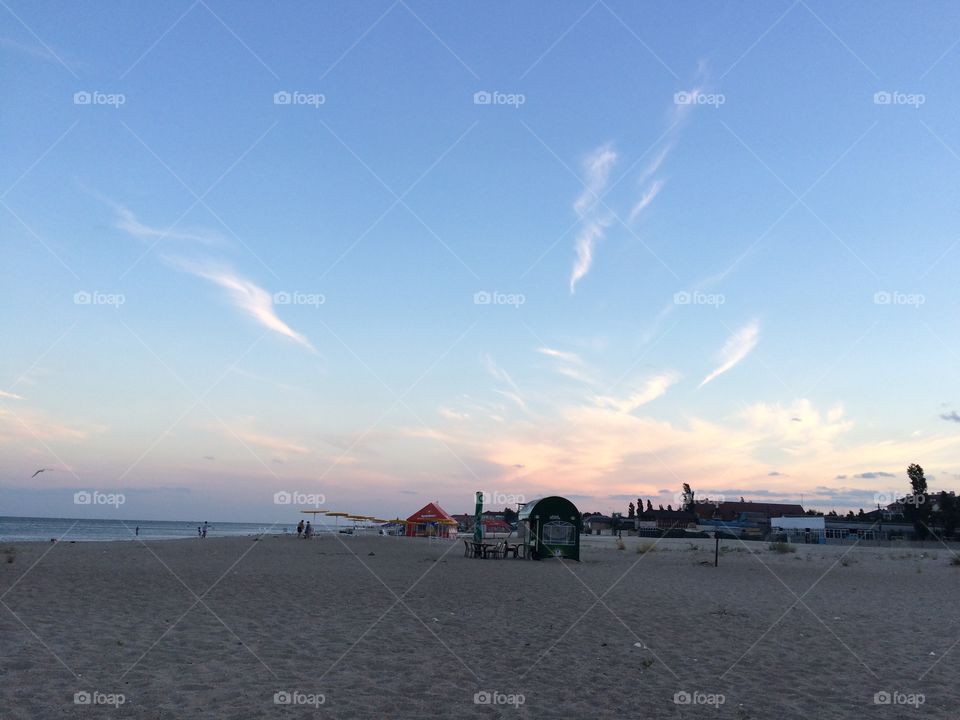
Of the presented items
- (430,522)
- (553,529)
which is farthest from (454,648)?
(430,522)

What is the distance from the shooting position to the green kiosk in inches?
1131

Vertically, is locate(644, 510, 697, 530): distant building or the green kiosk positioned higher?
the green kiosk

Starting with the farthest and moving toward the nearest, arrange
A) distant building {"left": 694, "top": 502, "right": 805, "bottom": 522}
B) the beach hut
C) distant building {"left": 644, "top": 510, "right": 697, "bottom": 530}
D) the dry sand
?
distant building {"left": 694, "top": 502, "right": 805, "bottom": 522}
distant building {"left": 644, "top": 510, "right": 697, "bottom": 530}
the beach hut
the dry sand

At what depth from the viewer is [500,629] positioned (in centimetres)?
1166

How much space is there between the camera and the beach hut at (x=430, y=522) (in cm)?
5447

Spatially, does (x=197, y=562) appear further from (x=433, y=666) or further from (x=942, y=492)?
(x=942, y=492)

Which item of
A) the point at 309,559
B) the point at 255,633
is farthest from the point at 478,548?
the point at 255,633

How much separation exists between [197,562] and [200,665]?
16.7 metres

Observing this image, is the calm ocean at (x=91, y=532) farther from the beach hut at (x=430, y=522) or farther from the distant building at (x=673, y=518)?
the distant building at (x=673, y=518)

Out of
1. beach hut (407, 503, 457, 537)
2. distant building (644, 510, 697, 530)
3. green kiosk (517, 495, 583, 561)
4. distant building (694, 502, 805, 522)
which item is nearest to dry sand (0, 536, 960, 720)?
green kiosk (517, 495, 583, 561)

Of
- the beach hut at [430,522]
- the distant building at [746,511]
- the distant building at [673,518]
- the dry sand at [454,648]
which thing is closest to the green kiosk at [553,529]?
the dry sand at [454,648]

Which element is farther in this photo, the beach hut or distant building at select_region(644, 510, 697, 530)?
distant building at select_region(644, 510, 697, 530)

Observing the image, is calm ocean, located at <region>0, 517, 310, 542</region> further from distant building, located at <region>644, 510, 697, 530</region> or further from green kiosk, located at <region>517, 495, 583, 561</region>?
distant building, located at <region>644, 510, 697, 530</region>

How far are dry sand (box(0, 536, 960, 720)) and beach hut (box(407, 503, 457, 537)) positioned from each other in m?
35.8
